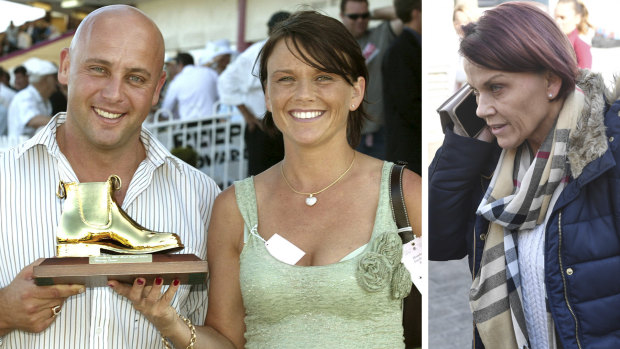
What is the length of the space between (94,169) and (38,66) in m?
5.25

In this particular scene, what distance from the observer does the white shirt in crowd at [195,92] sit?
690 cm

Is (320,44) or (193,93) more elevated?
(320,44)

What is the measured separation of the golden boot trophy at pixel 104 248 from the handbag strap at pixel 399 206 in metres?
0.62

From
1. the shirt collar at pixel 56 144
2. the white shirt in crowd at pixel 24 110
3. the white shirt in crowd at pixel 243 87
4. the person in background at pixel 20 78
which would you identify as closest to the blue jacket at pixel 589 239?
the shirt collar at pixel 56 144

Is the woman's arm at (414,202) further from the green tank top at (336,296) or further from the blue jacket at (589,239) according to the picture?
the blue jacket at (589,239)

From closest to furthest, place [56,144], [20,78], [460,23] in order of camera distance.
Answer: [460,23]
[56,144]
[20,78]

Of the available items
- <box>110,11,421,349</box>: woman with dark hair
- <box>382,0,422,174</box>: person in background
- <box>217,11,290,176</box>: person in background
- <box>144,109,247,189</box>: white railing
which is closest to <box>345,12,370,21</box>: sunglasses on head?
<box>217,11,290,176</box>: person in background

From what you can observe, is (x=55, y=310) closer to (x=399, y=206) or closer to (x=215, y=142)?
(x=399, y=206)

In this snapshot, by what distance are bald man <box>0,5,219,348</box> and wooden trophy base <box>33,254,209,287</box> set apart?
19 cm

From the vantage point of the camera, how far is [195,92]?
6.91 m

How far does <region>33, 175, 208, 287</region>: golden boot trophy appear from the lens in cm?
188

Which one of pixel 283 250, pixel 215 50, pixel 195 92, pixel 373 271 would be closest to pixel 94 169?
pixel 283 250

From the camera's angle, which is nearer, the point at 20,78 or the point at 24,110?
the point at 24,110

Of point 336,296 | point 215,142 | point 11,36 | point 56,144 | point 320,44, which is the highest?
point 320,44
